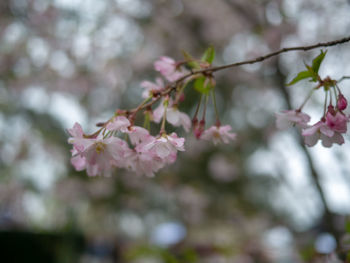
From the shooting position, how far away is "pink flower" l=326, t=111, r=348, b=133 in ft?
1.34

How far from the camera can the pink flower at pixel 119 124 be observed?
1.34 feet

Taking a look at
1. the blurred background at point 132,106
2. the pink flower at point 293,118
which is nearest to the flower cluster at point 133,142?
the pink flower at point 293,118

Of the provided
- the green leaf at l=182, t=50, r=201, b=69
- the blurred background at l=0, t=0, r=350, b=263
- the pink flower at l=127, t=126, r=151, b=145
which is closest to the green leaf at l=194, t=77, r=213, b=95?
the green leaf at l=182, t=50, r=201, b=69

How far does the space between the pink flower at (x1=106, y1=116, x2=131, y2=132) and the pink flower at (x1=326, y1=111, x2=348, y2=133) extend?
295 millimetres

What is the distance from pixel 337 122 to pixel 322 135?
0.03 m

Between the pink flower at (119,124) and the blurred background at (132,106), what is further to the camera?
the blurred background at (132,106)

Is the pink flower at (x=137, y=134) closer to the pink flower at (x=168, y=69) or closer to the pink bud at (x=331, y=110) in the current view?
the pink flower at (x=168, y=69)

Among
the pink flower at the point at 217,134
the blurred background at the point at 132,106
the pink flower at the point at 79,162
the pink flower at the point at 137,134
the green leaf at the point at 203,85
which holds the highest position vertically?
the blurred background at the point at 132,106

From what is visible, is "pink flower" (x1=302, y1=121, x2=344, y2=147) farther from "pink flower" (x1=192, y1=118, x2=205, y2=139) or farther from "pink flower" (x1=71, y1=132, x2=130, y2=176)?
"pink flower" (x1=71, y1=132, x2=130, y2=176)

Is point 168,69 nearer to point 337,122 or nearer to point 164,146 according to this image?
point 164,146

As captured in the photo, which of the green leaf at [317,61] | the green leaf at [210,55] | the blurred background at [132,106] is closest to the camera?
the green leaf at [317,61]

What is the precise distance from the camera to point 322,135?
44 cm

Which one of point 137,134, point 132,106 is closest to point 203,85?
point 137,134

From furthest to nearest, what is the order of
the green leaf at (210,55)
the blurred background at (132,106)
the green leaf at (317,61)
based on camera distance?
the blurred background at (132,106) → the green leaf at (210,55) → the green leaf at (317,61)
